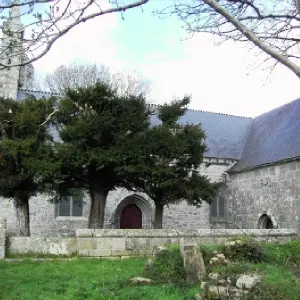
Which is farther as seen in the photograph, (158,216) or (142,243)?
(158,216)

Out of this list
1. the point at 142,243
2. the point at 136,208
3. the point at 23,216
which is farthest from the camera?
the point at 136,208

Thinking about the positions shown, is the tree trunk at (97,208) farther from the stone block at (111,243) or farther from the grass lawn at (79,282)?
the grass lawn at (79,282)

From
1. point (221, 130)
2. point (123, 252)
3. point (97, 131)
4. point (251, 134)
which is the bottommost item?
point (123, 252)

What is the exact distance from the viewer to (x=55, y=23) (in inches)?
186

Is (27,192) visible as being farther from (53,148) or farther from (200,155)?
(200,155)

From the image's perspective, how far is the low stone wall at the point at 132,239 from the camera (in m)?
9.52

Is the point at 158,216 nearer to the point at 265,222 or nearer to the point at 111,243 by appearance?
the point at 111,243

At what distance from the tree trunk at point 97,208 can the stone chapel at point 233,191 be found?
15.7 ft

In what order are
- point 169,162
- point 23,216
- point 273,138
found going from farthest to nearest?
point 273,138, point 169,162, point 23,216

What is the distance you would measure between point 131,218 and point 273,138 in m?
7.82

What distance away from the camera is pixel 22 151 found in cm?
1141

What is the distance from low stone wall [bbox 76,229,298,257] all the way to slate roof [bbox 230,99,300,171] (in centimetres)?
746

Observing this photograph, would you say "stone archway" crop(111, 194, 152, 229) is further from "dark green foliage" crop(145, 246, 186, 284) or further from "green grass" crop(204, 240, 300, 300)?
"dark green foliage" crop(145, 246, 186, 284)

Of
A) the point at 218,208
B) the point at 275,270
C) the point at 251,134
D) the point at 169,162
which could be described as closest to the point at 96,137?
the point at 169,162
